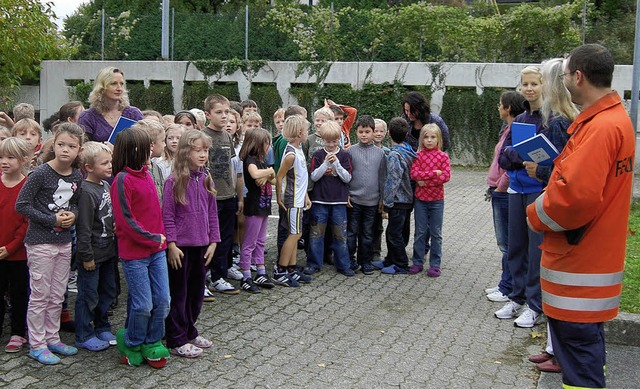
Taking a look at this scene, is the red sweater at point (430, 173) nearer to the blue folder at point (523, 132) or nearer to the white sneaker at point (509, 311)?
the white sneaker at point (509, 311)

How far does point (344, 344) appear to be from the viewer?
595cm

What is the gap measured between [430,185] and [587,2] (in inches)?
672

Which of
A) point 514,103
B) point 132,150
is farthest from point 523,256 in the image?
point 132,150

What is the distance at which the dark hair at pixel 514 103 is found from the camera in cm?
707

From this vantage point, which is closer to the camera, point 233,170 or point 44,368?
point 44,368

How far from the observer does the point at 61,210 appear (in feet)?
17.6

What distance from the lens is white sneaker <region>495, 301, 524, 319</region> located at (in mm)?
6781

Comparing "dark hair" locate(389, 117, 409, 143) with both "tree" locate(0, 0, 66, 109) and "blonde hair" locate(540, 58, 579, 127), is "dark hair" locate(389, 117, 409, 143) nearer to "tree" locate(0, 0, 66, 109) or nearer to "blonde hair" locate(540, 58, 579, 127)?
"blonde hair" locate(540, 58, 579, 127)

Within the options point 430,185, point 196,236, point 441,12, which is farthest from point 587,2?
point 196,236

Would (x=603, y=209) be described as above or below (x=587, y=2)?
below

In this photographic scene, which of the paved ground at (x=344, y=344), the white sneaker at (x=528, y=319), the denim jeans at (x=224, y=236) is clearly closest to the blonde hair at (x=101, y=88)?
the denim jeans at (x=224, y=236)

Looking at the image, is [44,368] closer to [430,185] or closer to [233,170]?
[233,170]

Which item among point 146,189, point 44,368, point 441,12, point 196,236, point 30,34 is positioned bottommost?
point 44,368

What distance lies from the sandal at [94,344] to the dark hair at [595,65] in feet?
13.0
